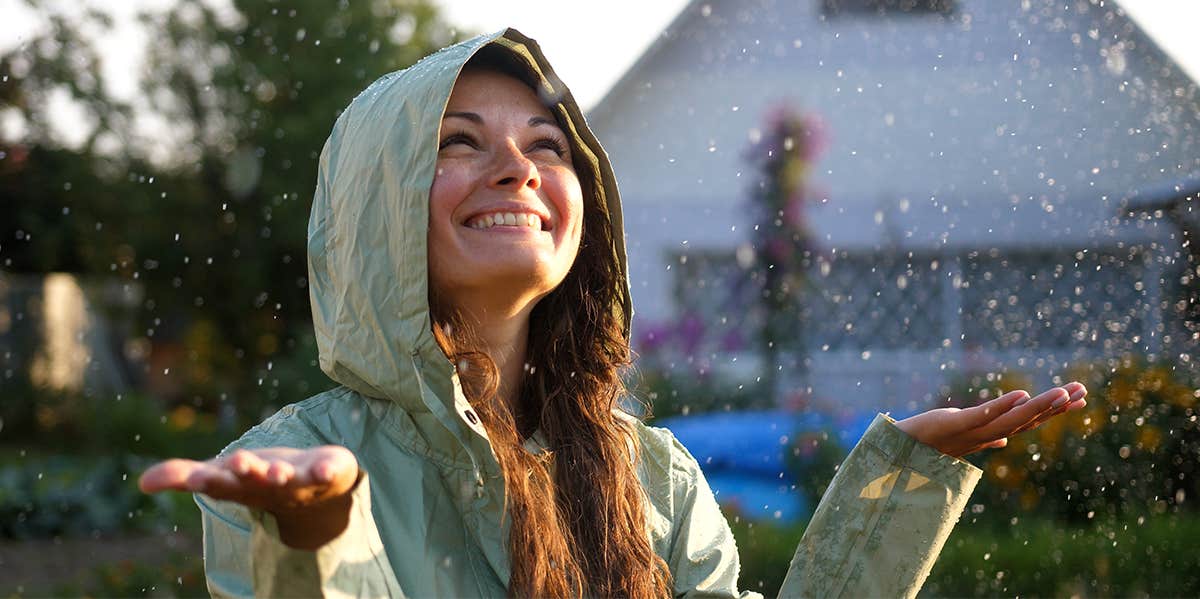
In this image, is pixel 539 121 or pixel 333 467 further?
pixel 539 121

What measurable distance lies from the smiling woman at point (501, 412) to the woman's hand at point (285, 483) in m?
0.30

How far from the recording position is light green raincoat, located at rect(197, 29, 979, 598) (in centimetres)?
164

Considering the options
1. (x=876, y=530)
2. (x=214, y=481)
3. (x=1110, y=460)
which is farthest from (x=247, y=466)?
(x=1110, y=460)

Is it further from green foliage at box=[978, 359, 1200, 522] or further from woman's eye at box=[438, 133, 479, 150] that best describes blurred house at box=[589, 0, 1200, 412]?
woman's eye at box=[438, 133, 479, 150]

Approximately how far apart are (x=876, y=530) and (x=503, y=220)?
2.41 ft

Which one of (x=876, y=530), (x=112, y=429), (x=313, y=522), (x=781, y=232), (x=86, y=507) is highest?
(x=313, y=522)

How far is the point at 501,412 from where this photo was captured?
6.01ft

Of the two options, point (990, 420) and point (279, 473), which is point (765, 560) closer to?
point (990, 420)

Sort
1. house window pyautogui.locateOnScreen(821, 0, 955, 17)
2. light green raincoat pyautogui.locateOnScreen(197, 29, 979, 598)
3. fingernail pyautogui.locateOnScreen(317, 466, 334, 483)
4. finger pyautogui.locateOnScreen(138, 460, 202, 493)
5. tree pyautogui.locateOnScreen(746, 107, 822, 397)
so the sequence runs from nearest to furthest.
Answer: finger pyautogui.locateOnScreen(138, 460, 202, 493)
fingernail pyautogui.locateOnScreen(317, 466, 334, 483)
light green raincoat pyautogui.locateOnScreen(197, 29, 979, 598)
tree pyautogui.locateOnScreen(746, 107, 822, 397)
house window pyautogui.locateOnScreen(821, 0, 955, 17)

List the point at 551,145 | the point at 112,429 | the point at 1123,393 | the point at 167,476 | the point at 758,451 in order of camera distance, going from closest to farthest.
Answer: the point at 167,476, the point at 551,145, the point at 1123,393, the point at 758,451, the point at 112,429

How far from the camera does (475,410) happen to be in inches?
69.6

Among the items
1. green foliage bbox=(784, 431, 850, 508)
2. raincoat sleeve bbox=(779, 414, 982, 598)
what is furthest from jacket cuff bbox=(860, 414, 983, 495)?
green foliage bbox=(784, 431, 850, 508)

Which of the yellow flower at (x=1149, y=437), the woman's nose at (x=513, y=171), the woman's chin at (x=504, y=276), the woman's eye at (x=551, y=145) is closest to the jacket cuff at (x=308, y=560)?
the woman's chin at (x=504, y=276)

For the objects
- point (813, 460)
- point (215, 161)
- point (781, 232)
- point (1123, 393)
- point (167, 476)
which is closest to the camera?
point (167, 476)
